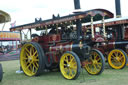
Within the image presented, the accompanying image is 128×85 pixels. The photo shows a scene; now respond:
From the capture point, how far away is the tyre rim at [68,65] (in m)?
4.76

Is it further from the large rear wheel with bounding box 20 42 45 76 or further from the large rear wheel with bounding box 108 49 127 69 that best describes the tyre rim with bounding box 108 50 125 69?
the large rear wheel with bounding box 20 42 45 76

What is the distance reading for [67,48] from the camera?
5.23m

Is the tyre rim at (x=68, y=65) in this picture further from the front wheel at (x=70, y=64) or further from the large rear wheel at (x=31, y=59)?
the large rear wheel at (x=31, y=59)

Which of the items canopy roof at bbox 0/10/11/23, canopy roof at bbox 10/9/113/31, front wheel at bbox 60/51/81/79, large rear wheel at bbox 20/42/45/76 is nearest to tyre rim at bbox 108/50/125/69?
canopy roof at bbox 10/9/113/31

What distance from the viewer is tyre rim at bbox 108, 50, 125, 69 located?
6543 millimetres

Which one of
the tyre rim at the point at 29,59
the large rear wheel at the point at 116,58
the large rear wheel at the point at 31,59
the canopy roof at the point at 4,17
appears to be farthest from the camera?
the large rear wheel at the point at 116,58

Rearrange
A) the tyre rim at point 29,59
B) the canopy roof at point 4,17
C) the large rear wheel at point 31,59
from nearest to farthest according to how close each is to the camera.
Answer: the canopy roof at point 4,17 < the large rear wheel at point 31,59 < the tyre rim at point 29,59

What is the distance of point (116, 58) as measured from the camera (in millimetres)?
6680

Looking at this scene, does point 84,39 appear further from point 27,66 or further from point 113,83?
point 27,66

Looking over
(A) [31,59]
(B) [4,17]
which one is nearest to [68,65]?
(A) [31,59]

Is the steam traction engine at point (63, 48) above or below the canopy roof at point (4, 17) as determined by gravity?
below

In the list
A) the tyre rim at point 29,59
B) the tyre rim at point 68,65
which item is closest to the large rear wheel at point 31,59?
the tyre rim at point 29,59

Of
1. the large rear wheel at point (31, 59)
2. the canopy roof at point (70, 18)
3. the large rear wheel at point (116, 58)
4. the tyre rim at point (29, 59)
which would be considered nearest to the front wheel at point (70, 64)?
the large rear wheel at point (31, 59)

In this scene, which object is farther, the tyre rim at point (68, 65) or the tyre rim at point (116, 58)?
the tyre rim at point (116, 58)
